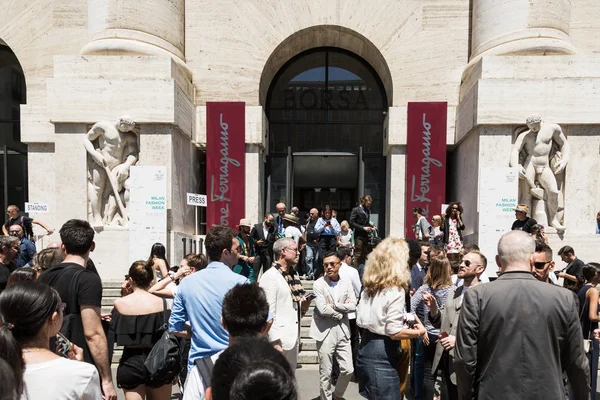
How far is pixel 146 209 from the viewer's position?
10.1 metres

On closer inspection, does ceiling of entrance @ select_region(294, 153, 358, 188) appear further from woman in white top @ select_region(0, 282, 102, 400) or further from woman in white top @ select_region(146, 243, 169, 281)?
woman in white top @ select_region(0, 282, 102, 400)

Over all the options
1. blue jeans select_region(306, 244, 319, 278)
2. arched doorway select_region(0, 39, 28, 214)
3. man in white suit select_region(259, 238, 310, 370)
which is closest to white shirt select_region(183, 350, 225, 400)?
man in white suit select_region(259, 238, 310, 370)

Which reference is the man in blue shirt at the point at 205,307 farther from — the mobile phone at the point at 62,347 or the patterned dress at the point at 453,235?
the patterned dress at the point at 453,235

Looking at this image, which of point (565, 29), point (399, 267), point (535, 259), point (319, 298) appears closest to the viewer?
point (399, 267)

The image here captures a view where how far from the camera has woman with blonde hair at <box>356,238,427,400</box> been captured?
4043 mm

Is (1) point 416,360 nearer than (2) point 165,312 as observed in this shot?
No

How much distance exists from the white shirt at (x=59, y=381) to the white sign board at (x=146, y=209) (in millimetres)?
8132

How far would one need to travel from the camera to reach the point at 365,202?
10.3 meters

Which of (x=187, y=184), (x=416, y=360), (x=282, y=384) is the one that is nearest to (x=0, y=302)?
(x=282, y=384)

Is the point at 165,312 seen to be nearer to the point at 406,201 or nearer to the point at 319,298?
the point at 319,298

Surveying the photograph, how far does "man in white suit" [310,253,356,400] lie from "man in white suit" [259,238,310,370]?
59 centimetres

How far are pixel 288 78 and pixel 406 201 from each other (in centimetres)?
549

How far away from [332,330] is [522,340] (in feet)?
8.41

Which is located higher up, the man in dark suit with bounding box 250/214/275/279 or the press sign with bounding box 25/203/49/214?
the press sign with bounding box 25/203/49/214
